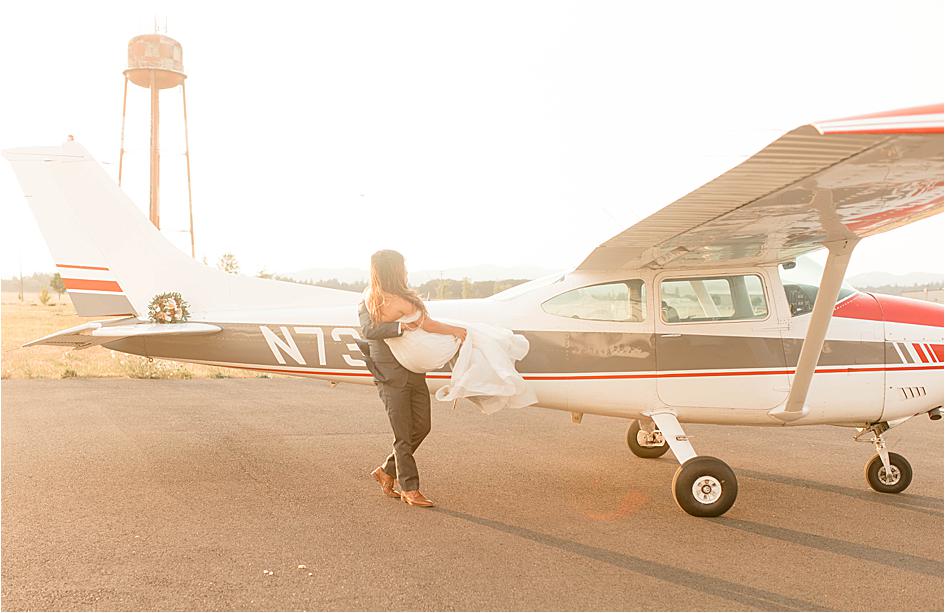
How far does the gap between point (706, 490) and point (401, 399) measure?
7.67 feet

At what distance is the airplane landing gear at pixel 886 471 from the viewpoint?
219 inches

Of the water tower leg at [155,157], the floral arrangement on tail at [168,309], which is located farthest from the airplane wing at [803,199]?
the water tower leg at [155,157]

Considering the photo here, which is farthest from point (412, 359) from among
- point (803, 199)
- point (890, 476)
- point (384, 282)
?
point (890, 476)

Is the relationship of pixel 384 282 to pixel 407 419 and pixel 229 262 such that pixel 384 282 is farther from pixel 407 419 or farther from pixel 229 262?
pixel 229 262

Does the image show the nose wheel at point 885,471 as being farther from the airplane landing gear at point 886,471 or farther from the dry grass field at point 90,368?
the dry grass field at point 90,368

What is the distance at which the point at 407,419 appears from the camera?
5.04m

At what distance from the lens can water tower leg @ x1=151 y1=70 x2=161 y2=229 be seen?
22906mm

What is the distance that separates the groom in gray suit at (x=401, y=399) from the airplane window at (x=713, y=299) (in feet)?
6.77

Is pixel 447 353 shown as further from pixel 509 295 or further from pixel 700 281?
pixel 700 281

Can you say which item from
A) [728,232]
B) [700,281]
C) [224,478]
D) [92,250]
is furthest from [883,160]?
[92,250]

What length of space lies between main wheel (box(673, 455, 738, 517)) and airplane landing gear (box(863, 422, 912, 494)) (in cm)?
158

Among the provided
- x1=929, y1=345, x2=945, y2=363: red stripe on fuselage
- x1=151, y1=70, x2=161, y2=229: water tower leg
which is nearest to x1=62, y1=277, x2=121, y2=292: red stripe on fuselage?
x1=929, y1=345, x2=945, y2=363: red stripe on fuselage

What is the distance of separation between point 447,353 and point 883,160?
3.00 m

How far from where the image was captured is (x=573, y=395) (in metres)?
5.42
